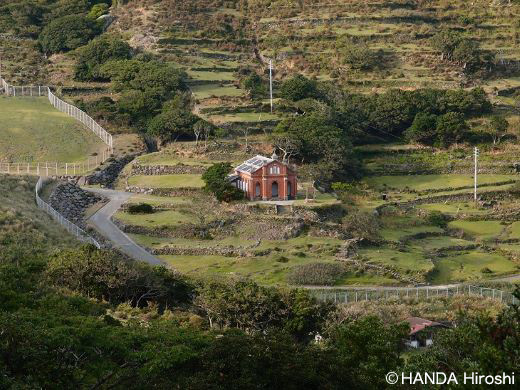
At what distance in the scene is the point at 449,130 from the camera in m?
90.6

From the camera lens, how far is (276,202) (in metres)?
71.0

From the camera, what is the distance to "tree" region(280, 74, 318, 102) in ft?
308

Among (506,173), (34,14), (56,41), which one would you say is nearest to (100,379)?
(506,173)

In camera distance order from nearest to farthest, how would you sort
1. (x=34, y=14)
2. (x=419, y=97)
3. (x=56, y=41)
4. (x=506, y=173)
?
1. (x=506, y=173)
2. (x=419, y=97)
3. (x=56, y=41)
4. (x=34, y=14)

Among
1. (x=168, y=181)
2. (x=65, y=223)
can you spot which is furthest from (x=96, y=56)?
(x=65, y=223)

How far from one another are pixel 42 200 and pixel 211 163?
13.5m

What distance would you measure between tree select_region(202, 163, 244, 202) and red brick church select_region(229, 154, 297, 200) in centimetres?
93

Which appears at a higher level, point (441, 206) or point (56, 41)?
point (56, 41)

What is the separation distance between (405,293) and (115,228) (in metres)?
18.8

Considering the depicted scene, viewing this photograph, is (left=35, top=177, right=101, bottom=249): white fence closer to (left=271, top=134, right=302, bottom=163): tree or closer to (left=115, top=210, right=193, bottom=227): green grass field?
(left=115, top=210, right=193, bottom=227): green grass field

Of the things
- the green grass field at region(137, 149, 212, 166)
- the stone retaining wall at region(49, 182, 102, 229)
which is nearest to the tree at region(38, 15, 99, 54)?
the green grass field at region(137, 149, 212, 166)

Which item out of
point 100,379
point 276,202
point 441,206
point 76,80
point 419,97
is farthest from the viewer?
point 76,80

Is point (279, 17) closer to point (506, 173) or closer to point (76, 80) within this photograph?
point (76, 80)

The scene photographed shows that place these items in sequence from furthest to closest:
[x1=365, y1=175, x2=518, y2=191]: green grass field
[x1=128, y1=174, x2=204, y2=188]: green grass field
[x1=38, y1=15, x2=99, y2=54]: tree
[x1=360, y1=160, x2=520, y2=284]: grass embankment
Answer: [x1=38, y1=15, x2=99, y2=54]: tree < [x1=365, y1=175, x2=518, y2=191]: green grass field < [x1=128, y1=174, x2=204, y2=188]: green grass field < [x1=360, y1=160, x2=520, y2=284]: grass embankment
